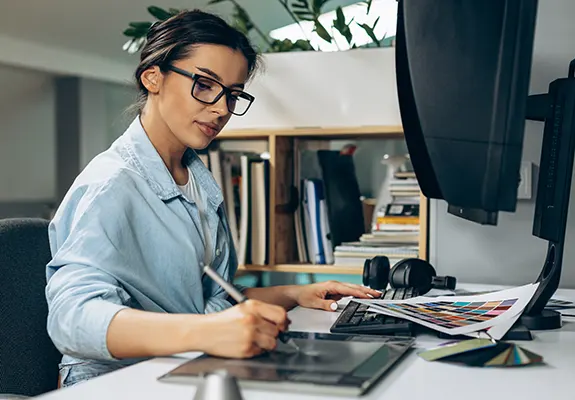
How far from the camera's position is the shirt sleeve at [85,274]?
1049 millimetres

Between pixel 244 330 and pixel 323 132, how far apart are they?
4.34 feet

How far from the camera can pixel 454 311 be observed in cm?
124

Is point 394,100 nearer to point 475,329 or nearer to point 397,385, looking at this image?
point 475,329

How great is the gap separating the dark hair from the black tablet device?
26.1 inches

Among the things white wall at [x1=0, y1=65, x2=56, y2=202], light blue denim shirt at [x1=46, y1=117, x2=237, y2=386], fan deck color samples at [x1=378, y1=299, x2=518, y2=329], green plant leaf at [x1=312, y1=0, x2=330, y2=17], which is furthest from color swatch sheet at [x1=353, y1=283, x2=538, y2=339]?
white wall at [x1=0, y1=65, x2=56, y2=202]

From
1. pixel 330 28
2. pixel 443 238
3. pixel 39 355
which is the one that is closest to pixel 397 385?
pixel 39 355

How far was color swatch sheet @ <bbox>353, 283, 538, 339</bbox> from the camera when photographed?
110cm

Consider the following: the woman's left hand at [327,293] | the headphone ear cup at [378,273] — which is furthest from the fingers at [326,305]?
the headphone ear cup at [378,273]

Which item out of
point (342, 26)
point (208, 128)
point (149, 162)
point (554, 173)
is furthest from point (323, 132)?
point (554, 173)

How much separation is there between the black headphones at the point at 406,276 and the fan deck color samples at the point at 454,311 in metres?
0.25

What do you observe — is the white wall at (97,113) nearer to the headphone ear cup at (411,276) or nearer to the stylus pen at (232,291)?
the headphone ear cup at (411,276)

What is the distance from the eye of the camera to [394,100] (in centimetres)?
215

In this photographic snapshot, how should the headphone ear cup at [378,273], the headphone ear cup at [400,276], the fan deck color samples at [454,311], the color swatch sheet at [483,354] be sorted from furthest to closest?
1. the headphone ear cup at [378,273]
2. the headphone ear cup at [400,276]
3. the fan deck color samples at [454,311]
4. the color swatch sheet at [483,354]

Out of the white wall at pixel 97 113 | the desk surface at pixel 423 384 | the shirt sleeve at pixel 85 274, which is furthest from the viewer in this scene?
the white wall at pixel 97 113
